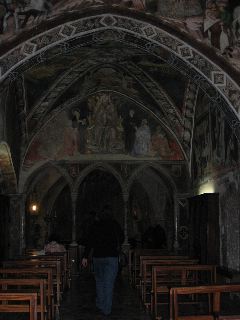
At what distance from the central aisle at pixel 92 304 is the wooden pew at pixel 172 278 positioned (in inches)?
23.7

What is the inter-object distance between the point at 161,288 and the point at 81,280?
6.81 meters

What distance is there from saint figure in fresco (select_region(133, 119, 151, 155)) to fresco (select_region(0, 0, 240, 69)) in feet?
27.2

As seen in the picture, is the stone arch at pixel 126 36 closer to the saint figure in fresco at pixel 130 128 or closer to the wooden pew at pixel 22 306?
the wooden pew at pixel 22 306

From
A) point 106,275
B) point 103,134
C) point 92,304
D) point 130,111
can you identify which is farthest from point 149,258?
point 130,111

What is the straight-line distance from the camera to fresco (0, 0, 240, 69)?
36.0 feet

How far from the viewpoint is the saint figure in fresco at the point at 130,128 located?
19812mm

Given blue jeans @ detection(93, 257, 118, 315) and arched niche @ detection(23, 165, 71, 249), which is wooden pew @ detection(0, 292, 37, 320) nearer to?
blue jeans @ detection(93, 257, 118, 315)

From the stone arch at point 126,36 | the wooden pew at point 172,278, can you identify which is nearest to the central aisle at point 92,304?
the wooden pew at point 172,278

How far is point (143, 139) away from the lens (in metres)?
19.8

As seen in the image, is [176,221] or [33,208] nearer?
[176,221]

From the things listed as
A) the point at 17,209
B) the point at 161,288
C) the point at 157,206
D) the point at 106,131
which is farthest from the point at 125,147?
the point at 161,288

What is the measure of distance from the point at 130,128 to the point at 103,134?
104cm

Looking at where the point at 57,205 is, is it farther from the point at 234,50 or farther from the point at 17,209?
the point at 234,50

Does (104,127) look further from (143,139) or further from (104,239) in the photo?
(104,239)
